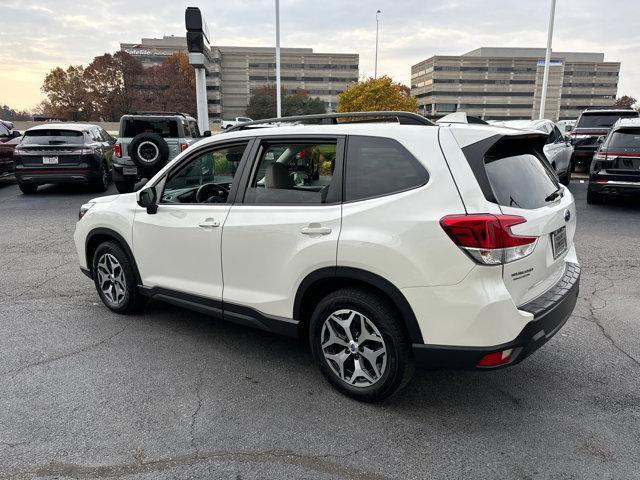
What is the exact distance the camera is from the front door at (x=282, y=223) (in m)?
2.97

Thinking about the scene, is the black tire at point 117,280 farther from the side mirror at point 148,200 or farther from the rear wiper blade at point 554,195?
the rear wiper blade at point 554,195

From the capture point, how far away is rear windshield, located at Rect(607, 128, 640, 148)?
353 inches

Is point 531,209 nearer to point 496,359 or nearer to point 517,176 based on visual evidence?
point 517,176

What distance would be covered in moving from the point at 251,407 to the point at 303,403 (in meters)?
0.33

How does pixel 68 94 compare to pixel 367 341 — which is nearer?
pixel 367 341

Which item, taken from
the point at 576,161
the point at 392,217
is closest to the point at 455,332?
the point at 392,217

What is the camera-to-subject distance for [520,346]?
8.45 ft

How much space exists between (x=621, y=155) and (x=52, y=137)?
40.7ft

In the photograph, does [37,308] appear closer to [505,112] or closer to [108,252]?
[108,252]

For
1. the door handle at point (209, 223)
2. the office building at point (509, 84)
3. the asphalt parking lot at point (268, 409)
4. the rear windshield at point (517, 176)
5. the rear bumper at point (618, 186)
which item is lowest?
the asphalt parking lot at point (268, 409)

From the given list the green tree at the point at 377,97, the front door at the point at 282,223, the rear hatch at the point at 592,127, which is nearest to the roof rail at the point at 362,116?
the front door at the point at 282,223

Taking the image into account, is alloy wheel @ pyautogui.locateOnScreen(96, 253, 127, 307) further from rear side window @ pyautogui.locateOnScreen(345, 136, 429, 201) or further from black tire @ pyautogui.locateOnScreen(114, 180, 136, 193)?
black tire @ pyautogui.locateOnScreen(114, 180, 136, 193)

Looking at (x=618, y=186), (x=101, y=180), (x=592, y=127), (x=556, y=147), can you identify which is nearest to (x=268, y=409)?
(x=618, y=186)

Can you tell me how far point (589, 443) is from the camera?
264 cm
